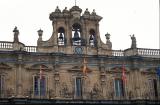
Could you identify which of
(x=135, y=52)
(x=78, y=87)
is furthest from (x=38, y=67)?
(x=135, y=52)

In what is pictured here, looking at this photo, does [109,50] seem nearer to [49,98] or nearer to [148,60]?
[148,60]

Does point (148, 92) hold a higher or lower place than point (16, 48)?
lower

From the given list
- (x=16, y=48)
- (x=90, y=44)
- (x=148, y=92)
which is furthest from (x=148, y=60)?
(x=16, y=48)

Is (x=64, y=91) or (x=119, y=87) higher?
(x=119, y=87)

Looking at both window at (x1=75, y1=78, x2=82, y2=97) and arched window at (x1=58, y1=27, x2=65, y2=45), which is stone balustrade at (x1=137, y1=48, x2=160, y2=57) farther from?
arched window at (x1=58, y1=27, x2=65, y2=45)

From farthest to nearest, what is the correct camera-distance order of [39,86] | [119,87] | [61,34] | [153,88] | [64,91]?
1. [153,88]
2. [61,34]
3. [119,87]
4. [64,91]
5. [39,86]

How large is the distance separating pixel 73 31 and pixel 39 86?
6761mm

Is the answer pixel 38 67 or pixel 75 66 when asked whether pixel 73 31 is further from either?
pixel 38 67

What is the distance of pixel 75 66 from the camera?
41.6m

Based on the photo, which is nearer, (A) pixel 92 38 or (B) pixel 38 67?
(B) pixel 38 67

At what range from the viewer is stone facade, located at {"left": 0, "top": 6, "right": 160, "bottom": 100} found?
131ft

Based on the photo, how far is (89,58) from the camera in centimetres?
4203

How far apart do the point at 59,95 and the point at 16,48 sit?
19.4 feet

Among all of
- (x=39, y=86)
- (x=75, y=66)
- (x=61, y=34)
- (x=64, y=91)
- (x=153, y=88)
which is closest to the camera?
(x=39, y=86)
